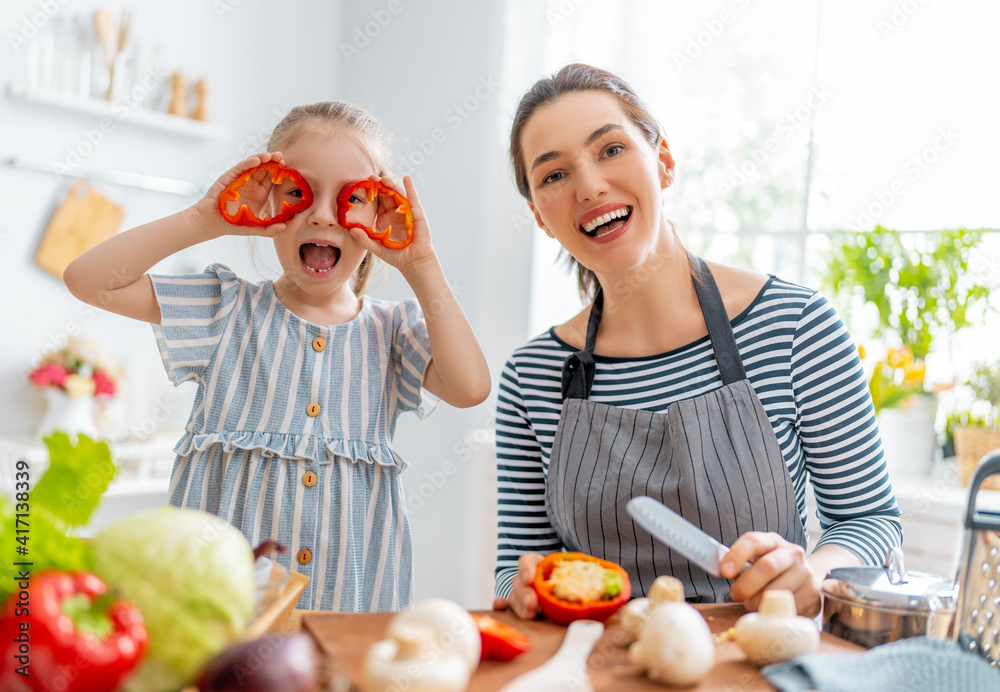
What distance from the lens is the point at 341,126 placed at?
1231 mm

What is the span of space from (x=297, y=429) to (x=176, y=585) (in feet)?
2.14

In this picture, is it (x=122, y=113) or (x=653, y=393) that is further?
(x=122, y=113)

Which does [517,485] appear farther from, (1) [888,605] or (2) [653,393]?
(1) [888,605]

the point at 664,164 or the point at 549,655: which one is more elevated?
the point at 664,164

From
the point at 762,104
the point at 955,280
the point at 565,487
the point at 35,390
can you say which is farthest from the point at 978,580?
the point at 35,390

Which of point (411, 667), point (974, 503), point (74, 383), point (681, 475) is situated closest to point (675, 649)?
point (411, 667)

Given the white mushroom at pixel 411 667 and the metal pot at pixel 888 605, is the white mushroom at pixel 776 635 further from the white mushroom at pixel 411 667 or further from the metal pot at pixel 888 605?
the white mushroom at pixel 411 667

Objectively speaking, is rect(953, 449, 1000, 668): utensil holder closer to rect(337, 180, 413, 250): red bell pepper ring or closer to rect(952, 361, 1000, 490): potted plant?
rect(337, 180, 413, 250): red bell pepper ring

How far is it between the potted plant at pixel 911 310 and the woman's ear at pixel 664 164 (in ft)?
4.10

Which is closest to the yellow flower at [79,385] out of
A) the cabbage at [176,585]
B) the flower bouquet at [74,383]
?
the flower bouquet at [74,383]

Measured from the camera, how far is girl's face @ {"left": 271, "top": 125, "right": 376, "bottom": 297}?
44.8 inches

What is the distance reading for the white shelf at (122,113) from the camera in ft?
7.73

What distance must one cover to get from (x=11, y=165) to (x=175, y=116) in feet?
1.73

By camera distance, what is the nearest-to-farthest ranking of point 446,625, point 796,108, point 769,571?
point 446,625, point 769,571, point 796,108
